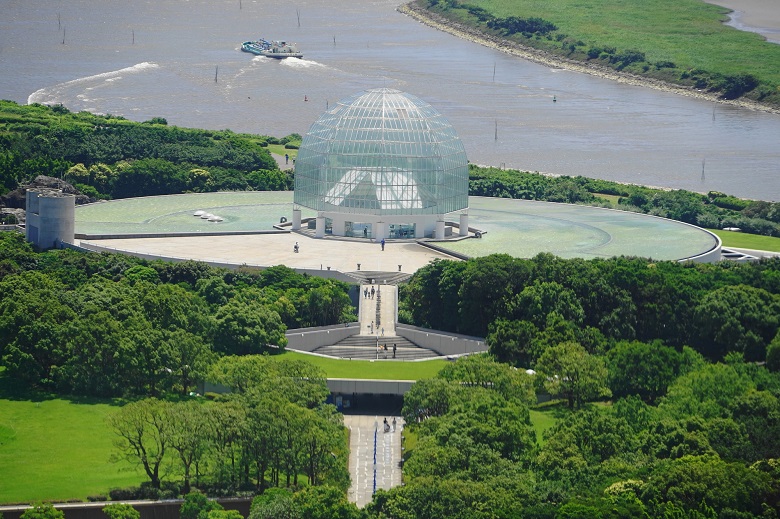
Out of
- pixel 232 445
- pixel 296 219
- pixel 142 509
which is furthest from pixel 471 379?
pixel 296 219

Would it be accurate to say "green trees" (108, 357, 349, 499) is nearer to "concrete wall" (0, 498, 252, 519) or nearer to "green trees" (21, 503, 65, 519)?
"concrete wall" (0, 498, 252, 519)

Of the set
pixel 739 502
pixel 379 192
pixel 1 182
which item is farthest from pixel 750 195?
pixel 739 502

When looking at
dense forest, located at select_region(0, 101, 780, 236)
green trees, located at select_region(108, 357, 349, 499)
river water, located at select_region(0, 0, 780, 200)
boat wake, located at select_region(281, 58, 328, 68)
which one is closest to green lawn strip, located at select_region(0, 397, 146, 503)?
green trees, located at select_region(108, 357, 349, 499)

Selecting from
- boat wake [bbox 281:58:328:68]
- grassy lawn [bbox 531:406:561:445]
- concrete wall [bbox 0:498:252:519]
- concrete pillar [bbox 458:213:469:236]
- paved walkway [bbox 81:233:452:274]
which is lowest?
concrete wall [bbox 0:498:252:519]

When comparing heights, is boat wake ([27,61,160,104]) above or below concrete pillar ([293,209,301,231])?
above

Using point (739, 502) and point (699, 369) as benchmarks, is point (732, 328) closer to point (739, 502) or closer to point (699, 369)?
point (699, 369)

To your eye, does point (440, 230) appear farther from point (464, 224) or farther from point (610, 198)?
point (610, 198)
